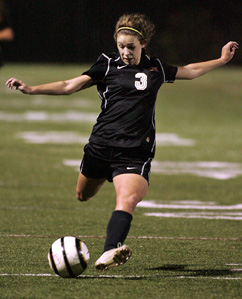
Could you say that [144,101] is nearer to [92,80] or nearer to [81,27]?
[92,80]

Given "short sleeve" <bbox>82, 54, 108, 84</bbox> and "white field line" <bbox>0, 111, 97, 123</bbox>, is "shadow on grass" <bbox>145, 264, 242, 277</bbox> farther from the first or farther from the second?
"white field line" <bbox>0, 111, 97, 123</bbox>

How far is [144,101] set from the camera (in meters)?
6.01

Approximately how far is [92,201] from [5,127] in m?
10.0

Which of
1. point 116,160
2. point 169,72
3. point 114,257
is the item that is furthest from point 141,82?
point 114,257

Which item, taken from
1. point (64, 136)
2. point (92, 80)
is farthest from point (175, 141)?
point (92, 80)

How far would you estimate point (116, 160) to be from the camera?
6.01 metres

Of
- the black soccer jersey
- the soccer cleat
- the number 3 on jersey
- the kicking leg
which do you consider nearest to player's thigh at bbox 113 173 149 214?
the kicking leg

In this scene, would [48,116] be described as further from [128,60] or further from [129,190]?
[129,190]

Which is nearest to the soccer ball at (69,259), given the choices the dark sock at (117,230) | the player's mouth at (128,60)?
the dark sock at (117,230)

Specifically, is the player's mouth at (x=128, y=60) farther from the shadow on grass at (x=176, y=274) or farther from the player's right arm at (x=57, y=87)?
the shadow on grass at (x=176, y=274)

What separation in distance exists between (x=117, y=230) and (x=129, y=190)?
13.3 inches

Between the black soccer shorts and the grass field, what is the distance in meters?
0.74

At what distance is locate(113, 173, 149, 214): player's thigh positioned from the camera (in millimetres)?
5699

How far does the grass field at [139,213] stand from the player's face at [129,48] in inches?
63.9
